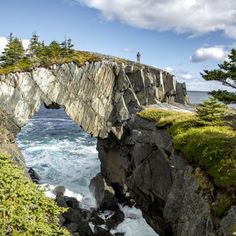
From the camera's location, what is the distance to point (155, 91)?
214 feet

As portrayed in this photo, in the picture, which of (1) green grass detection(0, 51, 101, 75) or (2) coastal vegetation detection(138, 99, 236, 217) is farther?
(1) green grass detection(0, 51, 101, 75)

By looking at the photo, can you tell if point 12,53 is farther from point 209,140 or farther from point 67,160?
point 209,140

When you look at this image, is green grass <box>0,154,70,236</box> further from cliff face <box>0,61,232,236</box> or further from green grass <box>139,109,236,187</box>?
cliff face <box>0,61,232,236</box>

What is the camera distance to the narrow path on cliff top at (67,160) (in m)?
51.4

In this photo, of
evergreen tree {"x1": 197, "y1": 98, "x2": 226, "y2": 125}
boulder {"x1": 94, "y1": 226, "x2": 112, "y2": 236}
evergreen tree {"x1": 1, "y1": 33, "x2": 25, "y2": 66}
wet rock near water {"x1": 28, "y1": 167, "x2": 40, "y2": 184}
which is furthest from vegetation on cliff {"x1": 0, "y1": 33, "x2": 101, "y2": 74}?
evergreen tree {"x1": 197, "y1": 98, "x2": 226, "y2": 125}

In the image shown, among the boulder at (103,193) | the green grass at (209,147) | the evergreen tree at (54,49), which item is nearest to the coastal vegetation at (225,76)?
the green grass at (209,147)

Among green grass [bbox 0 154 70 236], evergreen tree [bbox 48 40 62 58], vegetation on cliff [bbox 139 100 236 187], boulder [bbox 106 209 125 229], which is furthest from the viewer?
evergreen tree [bbox 48 40 62 58]

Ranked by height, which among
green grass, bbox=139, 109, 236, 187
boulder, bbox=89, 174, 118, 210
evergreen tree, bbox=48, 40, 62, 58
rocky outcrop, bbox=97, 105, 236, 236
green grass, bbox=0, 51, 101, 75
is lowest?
boulder, bbox=89, 174, 118, 210

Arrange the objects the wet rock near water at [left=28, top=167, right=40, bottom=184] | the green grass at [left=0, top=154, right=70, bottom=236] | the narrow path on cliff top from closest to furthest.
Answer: the green grass at [left=0, top=154, right=70, bottom=236] → the narrow path on cliff top → the wet rock near water at [left=28, top=167, right=40, bottom=184]

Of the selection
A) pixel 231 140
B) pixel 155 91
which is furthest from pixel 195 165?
pixel 155 91

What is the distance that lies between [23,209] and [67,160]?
200ft

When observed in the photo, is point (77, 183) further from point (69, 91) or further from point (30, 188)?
point (30, 188)

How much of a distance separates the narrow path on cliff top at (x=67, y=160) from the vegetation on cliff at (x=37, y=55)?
21.1 meters

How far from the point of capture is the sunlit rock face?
184 feet
